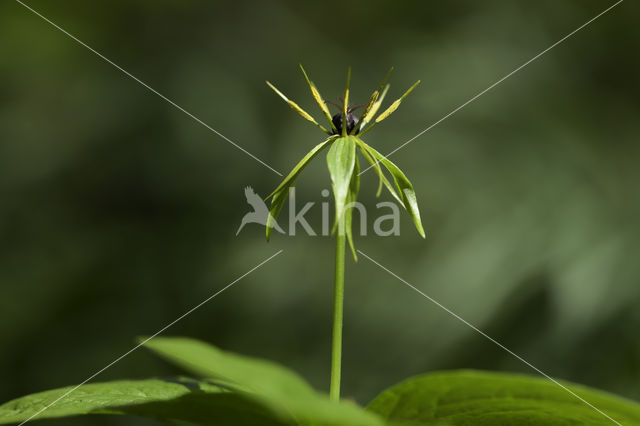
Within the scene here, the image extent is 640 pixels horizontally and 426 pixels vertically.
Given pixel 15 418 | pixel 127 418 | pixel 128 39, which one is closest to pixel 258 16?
pixel 128 39

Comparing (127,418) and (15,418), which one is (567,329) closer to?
(127,418)

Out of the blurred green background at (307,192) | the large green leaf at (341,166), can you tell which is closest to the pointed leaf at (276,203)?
the large green leaf at (341,166)

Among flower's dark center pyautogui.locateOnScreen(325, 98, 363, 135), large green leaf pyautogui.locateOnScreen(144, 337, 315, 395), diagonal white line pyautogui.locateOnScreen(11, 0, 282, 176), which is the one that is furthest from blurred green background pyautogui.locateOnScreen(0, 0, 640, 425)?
large green leaf pyautogui.locateOnScreen(144, 337, 315, 395)

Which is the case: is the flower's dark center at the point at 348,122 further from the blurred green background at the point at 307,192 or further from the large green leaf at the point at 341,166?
the blurred green background at the point at 307,192

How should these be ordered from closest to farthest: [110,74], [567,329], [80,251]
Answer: [567,329], [80,251], [110,74]

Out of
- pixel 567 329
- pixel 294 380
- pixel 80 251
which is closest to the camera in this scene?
pixel 294 380

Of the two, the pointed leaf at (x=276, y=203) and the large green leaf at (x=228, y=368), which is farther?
the pointed leaf at (x=276, y=203)

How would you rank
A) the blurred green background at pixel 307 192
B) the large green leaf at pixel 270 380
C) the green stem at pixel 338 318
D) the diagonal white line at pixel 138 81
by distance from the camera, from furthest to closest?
the diagonal white line at pixel 138 81, the blurred green background at pixel 307 192, the green stem at pixel 338 318, the large green leaf at pixel 270 380
